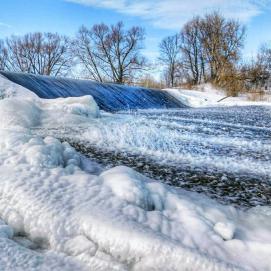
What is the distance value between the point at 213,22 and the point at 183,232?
74.0 ft

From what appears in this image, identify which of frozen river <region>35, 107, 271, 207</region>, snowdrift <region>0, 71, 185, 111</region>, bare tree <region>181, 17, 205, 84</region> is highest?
bare tree <region>181, 17, 205, 84</region>

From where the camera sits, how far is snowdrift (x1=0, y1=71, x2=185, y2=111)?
7062mm

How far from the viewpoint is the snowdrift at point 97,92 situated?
706cm

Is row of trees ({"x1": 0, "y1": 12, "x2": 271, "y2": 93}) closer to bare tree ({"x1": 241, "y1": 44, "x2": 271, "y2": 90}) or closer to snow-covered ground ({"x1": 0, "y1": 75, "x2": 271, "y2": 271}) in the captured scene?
bare tree ({"x1": 241, "y1": 44, "x2": 271, "y2": 90})

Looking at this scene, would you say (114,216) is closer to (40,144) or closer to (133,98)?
(40,144)

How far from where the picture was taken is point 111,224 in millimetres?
1171

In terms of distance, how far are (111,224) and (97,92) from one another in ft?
25.7

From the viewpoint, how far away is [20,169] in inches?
60.8

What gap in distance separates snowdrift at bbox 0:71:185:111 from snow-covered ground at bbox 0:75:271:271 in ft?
17.7

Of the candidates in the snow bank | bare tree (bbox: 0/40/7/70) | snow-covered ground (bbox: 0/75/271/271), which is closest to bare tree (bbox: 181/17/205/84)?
bare tree (bbox: 0/40/7/70)

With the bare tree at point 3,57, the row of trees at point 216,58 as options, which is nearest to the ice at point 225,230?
the row of trees at point 216,58

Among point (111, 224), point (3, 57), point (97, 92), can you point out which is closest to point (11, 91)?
point (97, 92)

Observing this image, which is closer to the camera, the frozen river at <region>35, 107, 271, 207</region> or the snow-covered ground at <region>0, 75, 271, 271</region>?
the snow-covered ground at <region>0, 75, 271, 271</region>

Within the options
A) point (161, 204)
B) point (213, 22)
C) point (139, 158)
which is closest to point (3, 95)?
point (139, 158)
